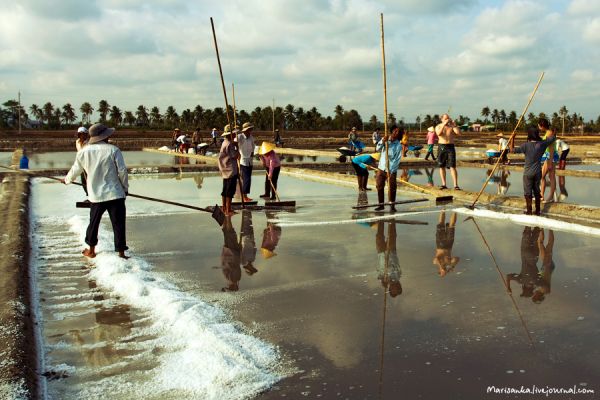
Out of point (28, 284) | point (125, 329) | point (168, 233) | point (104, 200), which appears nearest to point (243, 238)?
point (168, 233)

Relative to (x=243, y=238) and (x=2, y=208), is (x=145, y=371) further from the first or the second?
(x=2, y=208)

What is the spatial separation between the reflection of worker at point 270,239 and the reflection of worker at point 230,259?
0.30 metres

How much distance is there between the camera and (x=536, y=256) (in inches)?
223

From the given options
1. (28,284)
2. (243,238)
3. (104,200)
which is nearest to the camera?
(28,284)

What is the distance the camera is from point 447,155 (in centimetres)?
1031

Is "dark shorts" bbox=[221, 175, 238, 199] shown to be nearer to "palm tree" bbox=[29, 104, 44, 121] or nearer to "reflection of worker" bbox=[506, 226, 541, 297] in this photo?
"reflection of worker" bbox=[506, 226, 541, 297]

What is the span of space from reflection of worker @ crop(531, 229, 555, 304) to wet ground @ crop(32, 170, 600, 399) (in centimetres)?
3

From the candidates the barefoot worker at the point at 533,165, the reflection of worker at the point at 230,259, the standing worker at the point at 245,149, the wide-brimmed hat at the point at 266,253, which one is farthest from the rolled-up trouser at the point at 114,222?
the barefoot worker at the point at 533,165

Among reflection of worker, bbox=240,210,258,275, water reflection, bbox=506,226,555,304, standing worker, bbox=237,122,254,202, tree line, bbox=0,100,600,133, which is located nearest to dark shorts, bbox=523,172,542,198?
water reflection, bbox=506,226,555,304

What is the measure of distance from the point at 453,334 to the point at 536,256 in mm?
2493

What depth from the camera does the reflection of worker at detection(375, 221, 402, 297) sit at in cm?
473

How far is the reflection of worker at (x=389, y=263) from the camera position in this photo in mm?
4727

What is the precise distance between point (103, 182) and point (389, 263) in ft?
9.78

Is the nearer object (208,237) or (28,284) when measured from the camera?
(28,284)
